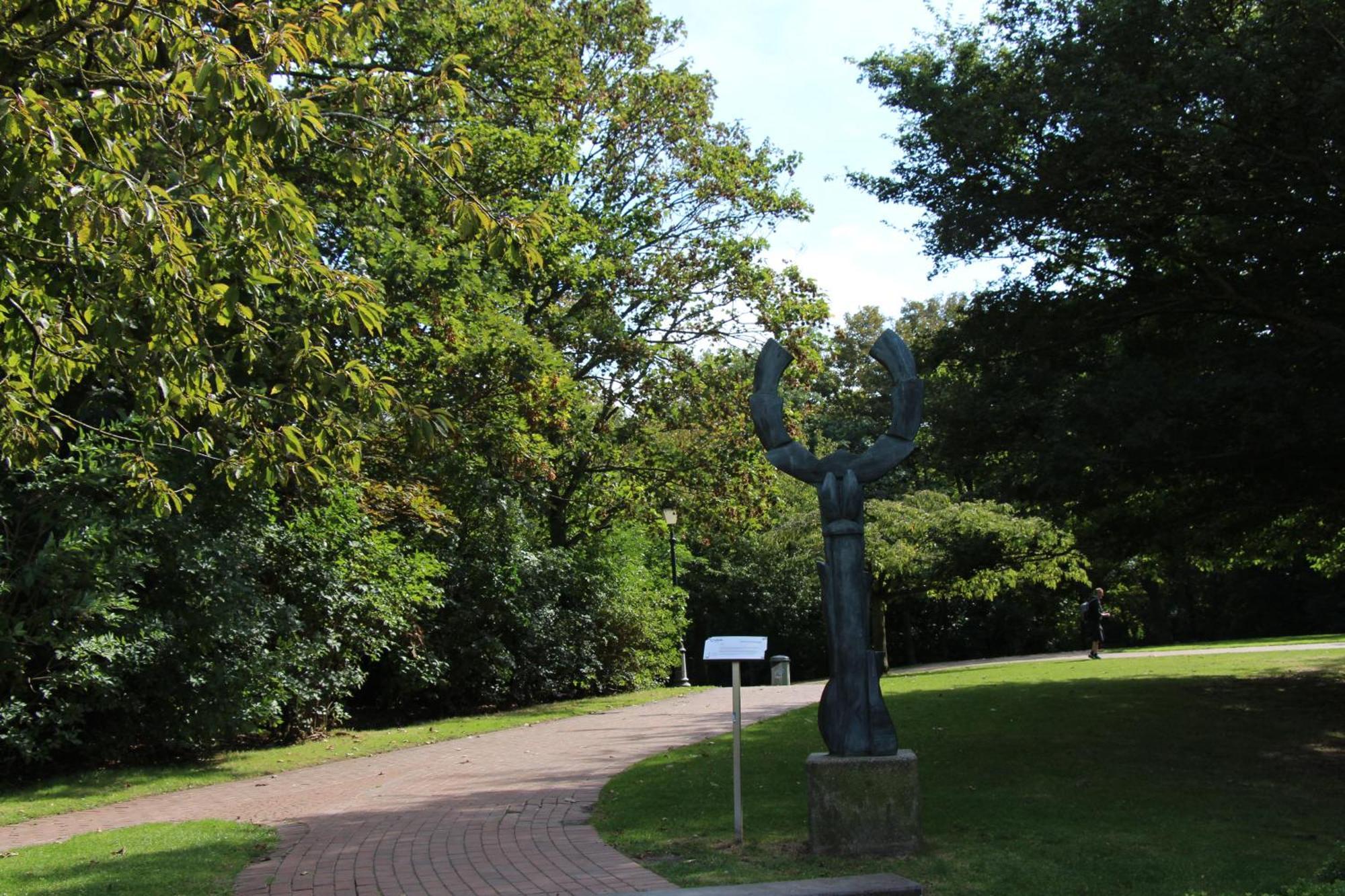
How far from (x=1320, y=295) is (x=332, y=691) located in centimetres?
1357

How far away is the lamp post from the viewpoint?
23067 millimetres

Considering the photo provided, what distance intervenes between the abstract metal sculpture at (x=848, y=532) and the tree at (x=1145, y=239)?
3451mm

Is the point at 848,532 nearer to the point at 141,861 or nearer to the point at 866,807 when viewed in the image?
the point at 866,807

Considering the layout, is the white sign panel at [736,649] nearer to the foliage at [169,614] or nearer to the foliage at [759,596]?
the foliage at [169,614]

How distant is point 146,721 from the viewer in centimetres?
1327

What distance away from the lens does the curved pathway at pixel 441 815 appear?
283 inches

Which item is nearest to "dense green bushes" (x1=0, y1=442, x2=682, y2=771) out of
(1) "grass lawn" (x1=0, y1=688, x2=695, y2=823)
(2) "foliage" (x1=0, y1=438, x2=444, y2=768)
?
(2) "foliage" (x1=0, y1=438, x2=444, y2=768)

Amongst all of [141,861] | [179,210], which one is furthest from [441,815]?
[179,210]

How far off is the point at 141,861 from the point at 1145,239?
1125 centimetres

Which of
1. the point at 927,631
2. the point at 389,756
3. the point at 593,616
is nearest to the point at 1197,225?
the point at 389,756

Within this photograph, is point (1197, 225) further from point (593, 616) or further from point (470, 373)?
point (593, 616)

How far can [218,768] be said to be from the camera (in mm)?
13500

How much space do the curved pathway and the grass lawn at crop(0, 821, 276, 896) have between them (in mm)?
244

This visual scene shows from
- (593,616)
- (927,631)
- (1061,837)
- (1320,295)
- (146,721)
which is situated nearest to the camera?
(1061,837)
